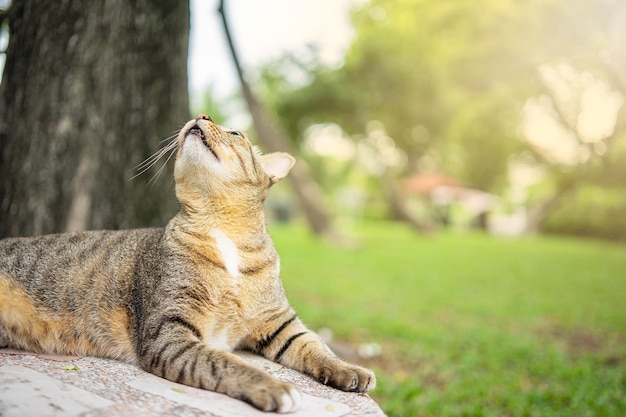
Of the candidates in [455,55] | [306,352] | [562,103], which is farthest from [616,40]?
[455,55]

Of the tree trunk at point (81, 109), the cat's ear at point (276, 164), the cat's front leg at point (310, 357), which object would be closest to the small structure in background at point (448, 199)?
the tree trunk at point (81, 109)

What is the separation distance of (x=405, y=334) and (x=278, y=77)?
18.3 metres

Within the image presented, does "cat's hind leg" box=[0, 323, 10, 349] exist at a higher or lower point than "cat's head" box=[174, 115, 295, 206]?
lower

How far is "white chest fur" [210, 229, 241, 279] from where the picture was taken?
2.69 m

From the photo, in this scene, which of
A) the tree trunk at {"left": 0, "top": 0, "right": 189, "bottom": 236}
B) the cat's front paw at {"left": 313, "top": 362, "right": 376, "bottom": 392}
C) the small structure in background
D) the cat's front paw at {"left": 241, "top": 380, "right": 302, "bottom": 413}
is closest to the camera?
the cat's front paw at {"left": 241, "top": 380, "right": 302, "bottom": 413}

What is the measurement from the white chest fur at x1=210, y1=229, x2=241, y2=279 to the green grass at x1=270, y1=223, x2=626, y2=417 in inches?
92.2

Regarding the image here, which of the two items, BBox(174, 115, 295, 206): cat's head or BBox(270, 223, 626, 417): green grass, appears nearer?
BBox(174, 115, 295, 206): cat's head

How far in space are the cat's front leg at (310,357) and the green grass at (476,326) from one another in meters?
1.96

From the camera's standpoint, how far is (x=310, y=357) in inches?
103

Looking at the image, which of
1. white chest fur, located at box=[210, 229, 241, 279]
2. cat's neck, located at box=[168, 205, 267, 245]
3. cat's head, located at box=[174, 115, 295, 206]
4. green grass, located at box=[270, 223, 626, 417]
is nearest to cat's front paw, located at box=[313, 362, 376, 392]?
white chest fur, located at box=[210, 229, 241, 279]

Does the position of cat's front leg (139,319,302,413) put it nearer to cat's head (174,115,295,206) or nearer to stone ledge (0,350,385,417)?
stone ledge (0,350,385,417)

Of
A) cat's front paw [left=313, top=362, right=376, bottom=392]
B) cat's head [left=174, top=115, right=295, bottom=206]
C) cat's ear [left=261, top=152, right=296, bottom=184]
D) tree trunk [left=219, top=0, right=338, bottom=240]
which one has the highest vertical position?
tree trunk [left=219, top=0, right=338, bottom=240]

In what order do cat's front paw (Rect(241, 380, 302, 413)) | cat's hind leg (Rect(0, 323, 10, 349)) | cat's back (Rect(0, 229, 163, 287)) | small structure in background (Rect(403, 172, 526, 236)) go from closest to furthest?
cat's front paw (Rect(241, 380, 302, 413)), cat's hind leg (Rect(0, 323, 10, 349)), cat's back (Rect(0, 229, 163, 287)), small structure in background (Rect(403, 172, 526, 236))

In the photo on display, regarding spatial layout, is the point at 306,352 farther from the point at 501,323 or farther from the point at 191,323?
the point at 501,323
